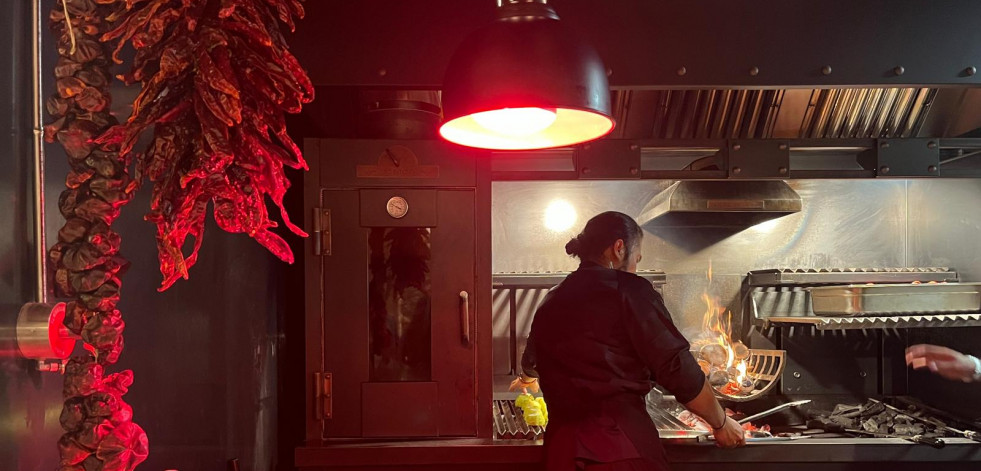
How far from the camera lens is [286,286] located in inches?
120

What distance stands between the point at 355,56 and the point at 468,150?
62 centimetres

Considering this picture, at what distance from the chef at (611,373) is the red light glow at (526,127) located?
970 mm

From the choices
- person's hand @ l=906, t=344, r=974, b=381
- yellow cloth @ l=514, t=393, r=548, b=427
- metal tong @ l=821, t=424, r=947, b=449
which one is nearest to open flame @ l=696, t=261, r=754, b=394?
metal tong @ l=821, t=424, r=947, b=449

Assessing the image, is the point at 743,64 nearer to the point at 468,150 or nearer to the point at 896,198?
the point at 468,150

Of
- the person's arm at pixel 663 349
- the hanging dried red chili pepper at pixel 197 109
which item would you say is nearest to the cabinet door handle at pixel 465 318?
the person's arm at pixel 663 349

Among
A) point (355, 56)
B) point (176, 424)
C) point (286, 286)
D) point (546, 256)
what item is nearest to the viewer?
point (176, 424)

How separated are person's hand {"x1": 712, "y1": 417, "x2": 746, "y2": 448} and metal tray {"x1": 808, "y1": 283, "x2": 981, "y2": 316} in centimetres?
111

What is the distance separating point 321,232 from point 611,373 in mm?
1291

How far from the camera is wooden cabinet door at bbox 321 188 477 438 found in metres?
2.74

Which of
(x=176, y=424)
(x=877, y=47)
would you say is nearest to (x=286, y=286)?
(x=176, y=424)

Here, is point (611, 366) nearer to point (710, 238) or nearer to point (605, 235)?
point (605, 235)

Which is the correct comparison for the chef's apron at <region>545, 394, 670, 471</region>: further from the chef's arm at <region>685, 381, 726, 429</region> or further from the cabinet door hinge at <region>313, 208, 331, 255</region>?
the cabinet door hinge at <region>313, 208, 331, 255</region>

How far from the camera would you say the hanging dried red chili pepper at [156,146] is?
0.86 metres

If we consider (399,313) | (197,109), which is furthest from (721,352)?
(197,109)
